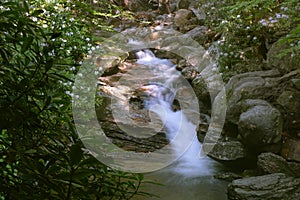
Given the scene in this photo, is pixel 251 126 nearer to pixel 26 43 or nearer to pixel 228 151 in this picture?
pixel 228 151

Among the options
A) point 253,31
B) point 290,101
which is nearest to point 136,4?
point 253,31

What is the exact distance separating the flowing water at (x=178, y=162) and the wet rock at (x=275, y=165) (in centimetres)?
54

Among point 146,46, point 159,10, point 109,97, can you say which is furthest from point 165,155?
point 159,10

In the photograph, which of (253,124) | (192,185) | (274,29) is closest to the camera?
(192,185)

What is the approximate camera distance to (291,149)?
15.2 feet

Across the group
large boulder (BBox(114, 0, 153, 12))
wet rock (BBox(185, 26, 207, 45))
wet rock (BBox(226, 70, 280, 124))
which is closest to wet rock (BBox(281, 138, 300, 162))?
wet rock (BBox(226, 70, 280, 124))

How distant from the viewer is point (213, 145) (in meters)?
5.18

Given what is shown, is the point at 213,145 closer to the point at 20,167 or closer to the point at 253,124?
the point at 253,124

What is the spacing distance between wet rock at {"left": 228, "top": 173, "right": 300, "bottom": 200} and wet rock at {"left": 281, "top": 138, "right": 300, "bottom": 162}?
28.6 inches

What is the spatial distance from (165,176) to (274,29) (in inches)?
153

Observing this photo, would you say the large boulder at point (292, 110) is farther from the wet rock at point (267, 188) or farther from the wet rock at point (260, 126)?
the wet rock at point (267, 188)

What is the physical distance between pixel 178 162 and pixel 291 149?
1.60 m

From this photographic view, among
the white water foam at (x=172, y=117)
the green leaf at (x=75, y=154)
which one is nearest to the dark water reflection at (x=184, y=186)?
the white water foam at (x=172, y=117)

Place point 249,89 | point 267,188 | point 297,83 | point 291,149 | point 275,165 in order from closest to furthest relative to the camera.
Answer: point 267,188
point 275,165
point 291,149
point 297,83
point 249,89
